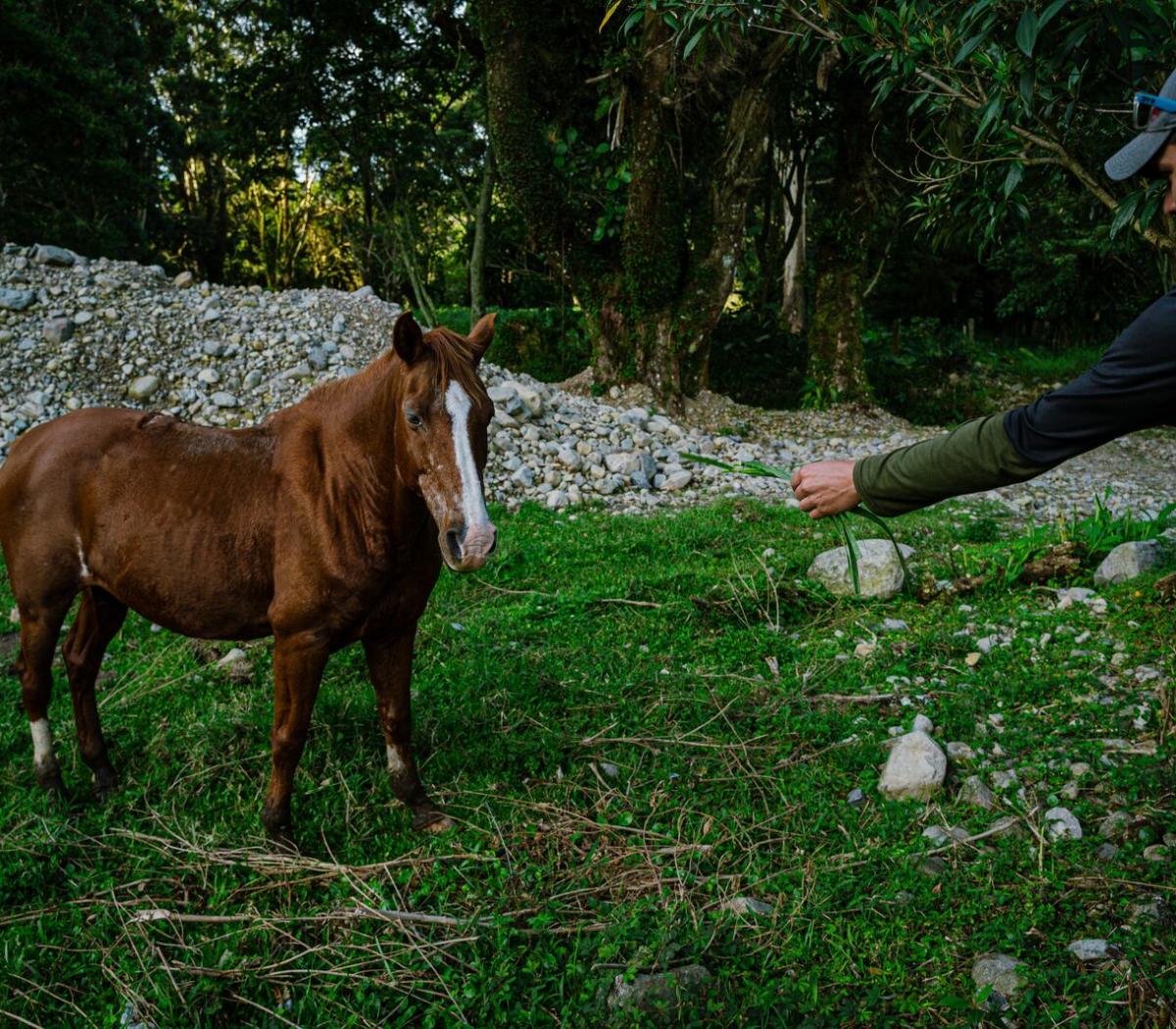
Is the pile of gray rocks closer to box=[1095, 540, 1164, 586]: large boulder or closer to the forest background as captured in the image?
the forest background

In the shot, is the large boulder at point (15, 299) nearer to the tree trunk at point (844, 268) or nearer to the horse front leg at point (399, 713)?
the horse front leg at point (399, 713)

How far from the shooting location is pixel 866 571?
5703 millimetres

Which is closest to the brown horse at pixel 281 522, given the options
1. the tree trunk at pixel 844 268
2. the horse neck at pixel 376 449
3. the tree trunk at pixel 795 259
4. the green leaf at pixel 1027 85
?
the horse neck at pixel 376 449

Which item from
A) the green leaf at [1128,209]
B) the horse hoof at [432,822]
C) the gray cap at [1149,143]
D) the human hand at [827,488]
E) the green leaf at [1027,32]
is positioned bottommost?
the horse hoof at [432,822]

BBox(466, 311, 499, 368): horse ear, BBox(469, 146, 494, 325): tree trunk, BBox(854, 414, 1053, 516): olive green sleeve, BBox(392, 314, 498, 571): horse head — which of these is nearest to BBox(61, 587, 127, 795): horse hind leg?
BBox(392, 314, 498, 571): horse head

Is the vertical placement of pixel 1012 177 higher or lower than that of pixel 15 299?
lower

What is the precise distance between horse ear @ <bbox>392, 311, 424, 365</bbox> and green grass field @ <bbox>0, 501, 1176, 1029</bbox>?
6.15ft

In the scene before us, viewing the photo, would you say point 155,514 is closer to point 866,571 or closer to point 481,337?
point 481,337

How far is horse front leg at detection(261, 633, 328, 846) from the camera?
3.22 m

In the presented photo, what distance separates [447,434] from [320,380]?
7.94m

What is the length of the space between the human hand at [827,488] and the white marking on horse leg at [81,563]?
2.86 metres

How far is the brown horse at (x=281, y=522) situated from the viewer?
3014mm

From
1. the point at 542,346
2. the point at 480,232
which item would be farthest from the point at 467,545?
the point at 480,232

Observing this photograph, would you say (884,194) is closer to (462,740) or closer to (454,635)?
(454,635)
